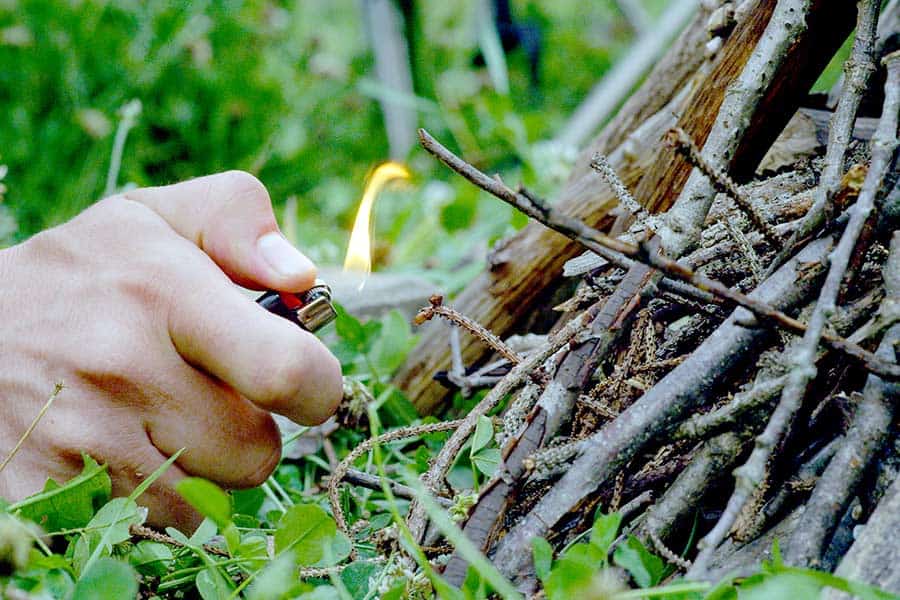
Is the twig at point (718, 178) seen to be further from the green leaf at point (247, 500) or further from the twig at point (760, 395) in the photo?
the green leaf at point (247, 500)

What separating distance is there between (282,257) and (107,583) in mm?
345

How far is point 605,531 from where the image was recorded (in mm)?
619

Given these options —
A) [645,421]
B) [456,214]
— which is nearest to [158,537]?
[645,421]

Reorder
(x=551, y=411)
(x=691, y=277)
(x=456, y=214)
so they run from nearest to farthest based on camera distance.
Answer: (x=691, y=277)
(x=551, y=411)
(x=456, y=214)

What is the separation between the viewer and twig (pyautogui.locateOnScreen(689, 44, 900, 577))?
20.9 inches

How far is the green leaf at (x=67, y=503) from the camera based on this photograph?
2.51 feet

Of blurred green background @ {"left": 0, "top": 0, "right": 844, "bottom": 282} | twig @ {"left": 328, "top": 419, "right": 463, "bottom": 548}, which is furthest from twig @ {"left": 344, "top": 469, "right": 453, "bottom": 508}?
blurred green background @ {"left": 0, "top": 0, "right": 844, "bottom": 282}

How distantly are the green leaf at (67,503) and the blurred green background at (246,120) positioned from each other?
144cm

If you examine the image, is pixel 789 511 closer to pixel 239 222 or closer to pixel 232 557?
pixel 232 557

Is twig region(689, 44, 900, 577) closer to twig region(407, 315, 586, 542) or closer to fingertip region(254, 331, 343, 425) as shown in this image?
twig region(407, 315, 586, 542)

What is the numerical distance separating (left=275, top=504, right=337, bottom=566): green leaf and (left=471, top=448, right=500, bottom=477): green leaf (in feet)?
0.52

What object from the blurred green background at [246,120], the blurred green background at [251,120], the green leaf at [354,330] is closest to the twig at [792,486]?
the green leaf at [354,330]

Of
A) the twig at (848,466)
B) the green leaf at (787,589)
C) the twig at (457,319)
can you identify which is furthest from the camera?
the twig at (457,319)

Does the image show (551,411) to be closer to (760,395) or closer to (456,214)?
(760,395)
